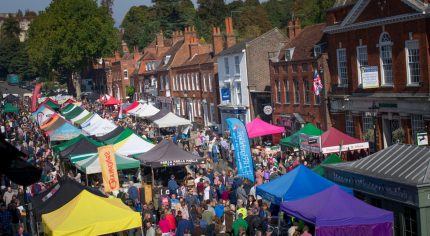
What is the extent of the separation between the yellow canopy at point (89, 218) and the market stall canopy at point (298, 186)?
12.2 ft

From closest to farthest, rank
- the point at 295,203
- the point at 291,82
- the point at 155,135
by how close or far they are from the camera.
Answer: the point at 295,203
the point at 291,82
the point at 155,135

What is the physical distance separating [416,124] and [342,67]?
22.7ft

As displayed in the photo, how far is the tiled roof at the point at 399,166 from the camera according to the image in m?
14.0

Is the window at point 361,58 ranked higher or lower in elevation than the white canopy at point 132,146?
higher

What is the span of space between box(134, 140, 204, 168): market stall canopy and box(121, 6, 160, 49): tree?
80.4 meters

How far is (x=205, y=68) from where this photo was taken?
184ft

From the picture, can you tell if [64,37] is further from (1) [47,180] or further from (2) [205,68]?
(1) [47,180]

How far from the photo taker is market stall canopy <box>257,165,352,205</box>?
54.9 ft

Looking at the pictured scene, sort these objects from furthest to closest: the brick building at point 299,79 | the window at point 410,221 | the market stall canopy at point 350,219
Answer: the brick building at point 299,79, the window at point 410,221, the market stall canopy at point 350,219

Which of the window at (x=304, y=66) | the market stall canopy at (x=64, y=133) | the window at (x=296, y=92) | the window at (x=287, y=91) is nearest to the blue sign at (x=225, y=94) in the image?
the window at (x=287, y=91)

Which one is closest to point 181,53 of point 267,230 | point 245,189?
point 245,189

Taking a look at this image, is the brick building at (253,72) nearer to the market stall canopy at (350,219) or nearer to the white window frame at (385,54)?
the white window frame at (385,54)

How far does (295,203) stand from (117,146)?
15.8 metres

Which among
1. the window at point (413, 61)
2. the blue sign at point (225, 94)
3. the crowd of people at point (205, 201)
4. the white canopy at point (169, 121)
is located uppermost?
the window at point (413, 61)
